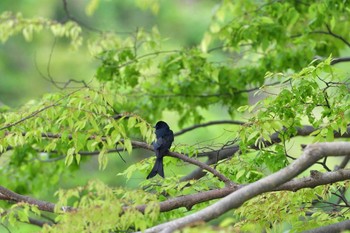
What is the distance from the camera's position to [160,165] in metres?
5.66

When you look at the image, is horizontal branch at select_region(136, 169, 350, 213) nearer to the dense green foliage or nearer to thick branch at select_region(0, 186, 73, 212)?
the dense green foliage

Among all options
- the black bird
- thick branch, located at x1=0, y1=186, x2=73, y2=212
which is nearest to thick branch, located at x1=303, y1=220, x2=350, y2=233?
the black bird

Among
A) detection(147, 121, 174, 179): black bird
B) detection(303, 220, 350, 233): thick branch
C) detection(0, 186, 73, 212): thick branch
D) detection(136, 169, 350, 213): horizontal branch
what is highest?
detection(147, 121, 174, 179): black bird

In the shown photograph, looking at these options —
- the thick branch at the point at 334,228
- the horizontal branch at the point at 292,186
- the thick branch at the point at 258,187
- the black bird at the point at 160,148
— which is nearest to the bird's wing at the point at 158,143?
the black bird at the point at 160,148

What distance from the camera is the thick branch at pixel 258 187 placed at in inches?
161

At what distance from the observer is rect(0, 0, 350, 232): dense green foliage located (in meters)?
5.03

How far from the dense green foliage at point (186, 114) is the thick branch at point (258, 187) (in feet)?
0.78

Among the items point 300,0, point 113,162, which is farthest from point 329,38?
Result: point 113,162

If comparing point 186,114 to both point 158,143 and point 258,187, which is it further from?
point 258,187

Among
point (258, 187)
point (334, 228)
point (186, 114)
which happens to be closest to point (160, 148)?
point (334, 228)

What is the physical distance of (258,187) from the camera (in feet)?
13.6

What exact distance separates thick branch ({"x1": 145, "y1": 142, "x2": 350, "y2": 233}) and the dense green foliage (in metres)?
0.24

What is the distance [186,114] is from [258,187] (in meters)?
4.74

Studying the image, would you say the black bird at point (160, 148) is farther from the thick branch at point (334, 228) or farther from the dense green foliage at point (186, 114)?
the thick branch at point (334, 228)
